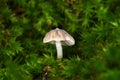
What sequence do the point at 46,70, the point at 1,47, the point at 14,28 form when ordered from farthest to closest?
the point at 14,28 < the point at 1,47 < the point at 46,70

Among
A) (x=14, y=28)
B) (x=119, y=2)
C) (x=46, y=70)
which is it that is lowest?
(x=46, y=70)

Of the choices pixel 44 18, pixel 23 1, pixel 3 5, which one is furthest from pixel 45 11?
pixel 3 5

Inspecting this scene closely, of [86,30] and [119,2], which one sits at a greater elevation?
[119,2]

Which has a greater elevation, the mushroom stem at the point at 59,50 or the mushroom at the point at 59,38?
the mushroom at the point at 59,38

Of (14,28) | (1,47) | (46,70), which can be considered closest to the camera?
(46,70)

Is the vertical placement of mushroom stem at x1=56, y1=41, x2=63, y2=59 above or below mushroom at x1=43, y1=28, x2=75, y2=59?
below

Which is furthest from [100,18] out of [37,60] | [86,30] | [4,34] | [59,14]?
[4,34]

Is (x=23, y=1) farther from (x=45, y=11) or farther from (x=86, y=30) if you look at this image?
(x=86, y=30)

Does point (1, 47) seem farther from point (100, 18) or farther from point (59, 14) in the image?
point (100, 18)

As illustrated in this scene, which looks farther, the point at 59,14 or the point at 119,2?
the point at 59,14
